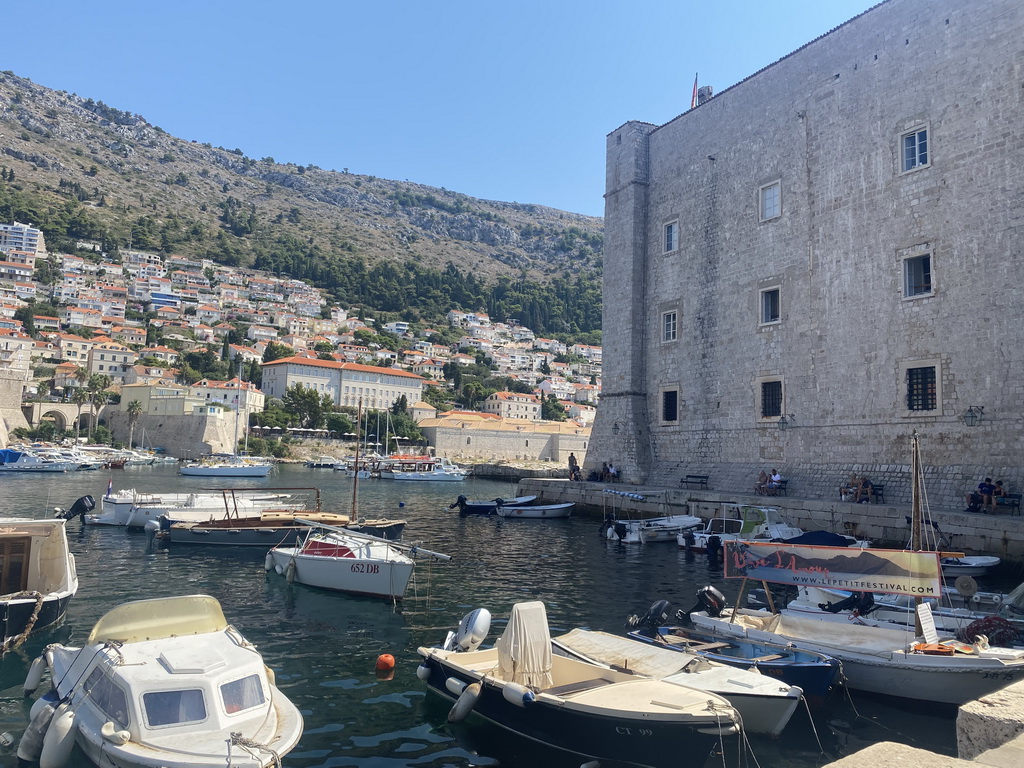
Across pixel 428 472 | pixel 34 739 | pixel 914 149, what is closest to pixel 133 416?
pixel 428 472

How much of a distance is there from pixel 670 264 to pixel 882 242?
848 cm

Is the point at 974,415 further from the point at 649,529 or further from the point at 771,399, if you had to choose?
the point at 649,529

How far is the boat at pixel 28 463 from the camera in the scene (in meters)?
53.5

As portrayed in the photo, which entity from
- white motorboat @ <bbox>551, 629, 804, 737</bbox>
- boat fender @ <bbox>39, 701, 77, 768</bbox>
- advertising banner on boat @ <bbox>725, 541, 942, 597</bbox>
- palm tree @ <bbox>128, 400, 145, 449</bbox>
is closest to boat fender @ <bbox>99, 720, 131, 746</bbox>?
boat fender @ <bbox>39, 701, 77, 768</bbox>

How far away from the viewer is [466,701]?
738 cm

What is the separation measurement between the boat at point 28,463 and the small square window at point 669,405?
50203 millimetres

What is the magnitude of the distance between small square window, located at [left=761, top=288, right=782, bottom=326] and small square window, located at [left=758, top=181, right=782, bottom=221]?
2430 millimetres

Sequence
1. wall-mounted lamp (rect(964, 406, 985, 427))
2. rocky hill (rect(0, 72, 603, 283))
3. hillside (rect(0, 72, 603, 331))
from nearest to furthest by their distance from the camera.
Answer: wall-mounted lamp (rect(964, 406, 985, 427)) < hillside (rect(0, 72, 603, 331)) < rocky hill (rect(0, 72, 603, 283))

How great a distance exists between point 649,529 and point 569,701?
15781mm

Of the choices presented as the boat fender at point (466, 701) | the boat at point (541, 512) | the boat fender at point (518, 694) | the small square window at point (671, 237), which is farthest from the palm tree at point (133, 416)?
the boat fender at point (518, 694)

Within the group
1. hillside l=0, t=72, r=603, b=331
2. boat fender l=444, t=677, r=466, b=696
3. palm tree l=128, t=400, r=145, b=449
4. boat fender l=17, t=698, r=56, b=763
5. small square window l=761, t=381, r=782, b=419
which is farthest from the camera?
hillside l=0, t=72, r=603, b=331

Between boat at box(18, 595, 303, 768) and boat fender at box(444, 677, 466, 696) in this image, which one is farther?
boat fender at box(444, 677, 466, 696)

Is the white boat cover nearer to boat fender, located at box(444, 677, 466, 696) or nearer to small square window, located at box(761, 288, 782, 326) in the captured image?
boat fender, located at box(444, 677, 466, 696)

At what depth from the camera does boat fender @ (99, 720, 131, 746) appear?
571cm
